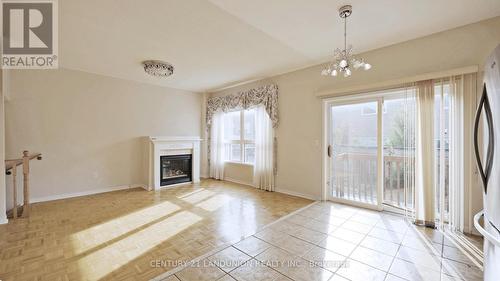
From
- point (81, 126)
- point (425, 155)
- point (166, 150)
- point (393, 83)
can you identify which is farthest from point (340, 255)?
point (81, 126)

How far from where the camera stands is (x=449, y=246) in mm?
2240

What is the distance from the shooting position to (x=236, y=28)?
2.62 meters

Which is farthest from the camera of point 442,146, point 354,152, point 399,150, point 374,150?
point 354,152

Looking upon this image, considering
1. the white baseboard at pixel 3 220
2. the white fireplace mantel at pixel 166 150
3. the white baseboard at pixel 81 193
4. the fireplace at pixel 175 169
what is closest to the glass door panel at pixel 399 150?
the white fireplace mantel at pixel 166 150

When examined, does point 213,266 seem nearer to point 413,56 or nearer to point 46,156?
point 413,56

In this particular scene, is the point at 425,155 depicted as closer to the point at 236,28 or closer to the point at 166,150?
the point at 236,28

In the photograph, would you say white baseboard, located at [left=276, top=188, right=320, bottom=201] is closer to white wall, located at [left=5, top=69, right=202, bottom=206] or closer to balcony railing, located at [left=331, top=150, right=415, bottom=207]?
balcony railing, located at [left=331, top=150, right=415, bottom=207]

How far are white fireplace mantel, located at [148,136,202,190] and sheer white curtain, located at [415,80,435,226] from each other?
449 centimetres

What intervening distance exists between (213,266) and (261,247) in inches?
22.4

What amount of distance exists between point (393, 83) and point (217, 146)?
4.31 m

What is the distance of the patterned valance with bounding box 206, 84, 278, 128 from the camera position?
4486mm

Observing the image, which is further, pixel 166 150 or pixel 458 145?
pixel 166 150

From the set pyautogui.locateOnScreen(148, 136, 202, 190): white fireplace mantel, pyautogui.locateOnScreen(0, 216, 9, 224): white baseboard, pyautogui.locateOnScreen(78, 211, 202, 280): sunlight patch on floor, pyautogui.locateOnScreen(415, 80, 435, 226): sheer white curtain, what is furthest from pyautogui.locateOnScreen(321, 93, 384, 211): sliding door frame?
pyautogui.locateOnScreen(0, 216, 9, 224): white baseboard

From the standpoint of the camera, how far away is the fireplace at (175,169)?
192 inches
